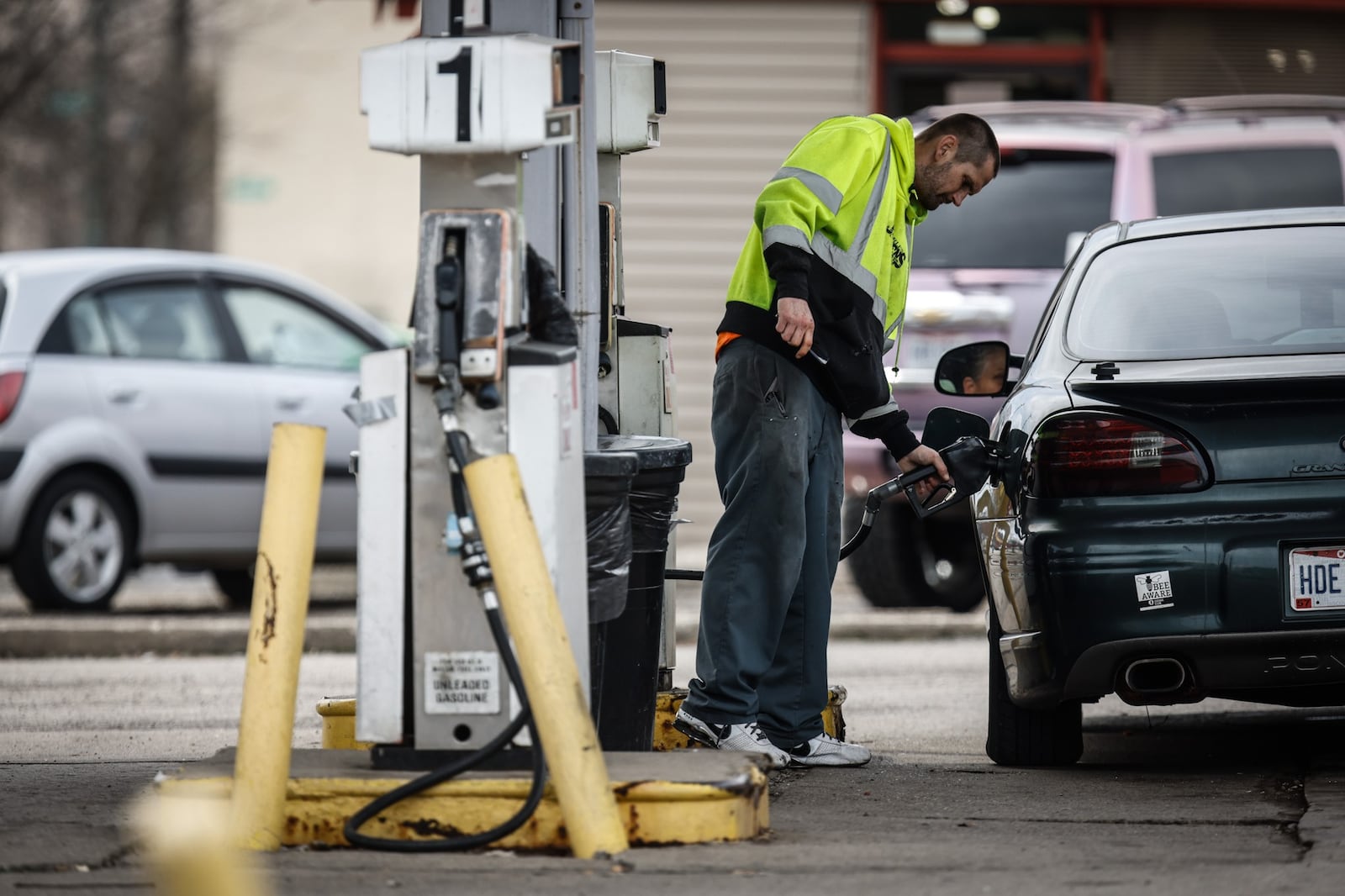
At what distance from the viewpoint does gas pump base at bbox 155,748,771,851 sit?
4.43 m

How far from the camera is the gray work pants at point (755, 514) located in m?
5.70

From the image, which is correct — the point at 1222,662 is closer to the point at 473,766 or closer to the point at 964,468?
the point at 964,468

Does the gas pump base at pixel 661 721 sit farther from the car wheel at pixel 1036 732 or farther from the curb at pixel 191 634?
the curb at pixel 191 634

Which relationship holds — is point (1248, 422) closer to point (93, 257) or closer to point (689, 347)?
point (93, 257)

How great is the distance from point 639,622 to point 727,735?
651 mm

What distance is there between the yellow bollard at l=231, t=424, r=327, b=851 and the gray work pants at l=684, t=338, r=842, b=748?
1549 mm

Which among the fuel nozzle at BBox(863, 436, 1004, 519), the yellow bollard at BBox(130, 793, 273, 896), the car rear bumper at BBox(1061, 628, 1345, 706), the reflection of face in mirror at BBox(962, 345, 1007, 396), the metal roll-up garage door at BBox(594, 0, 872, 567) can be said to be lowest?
the yellow bollard at BBox(130, 793, 273, 896)

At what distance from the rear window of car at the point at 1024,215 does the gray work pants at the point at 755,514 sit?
14.1 feet

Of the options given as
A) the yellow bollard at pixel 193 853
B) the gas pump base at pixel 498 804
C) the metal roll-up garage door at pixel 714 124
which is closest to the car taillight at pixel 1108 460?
the gas pump base at pixel 498 804

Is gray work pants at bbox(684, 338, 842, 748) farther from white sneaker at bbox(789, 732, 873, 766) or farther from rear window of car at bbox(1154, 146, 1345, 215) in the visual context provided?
rear window of car at bbox(1154, 146, 1345, 215)

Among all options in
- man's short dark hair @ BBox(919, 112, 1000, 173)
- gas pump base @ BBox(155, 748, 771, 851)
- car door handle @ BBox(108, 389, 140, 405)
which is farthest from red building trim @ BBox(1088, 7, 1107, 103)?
gas pump base @ BBox(155, 748, 771, 851)

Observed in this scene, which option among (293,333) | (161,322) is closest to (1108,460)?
(161,322)

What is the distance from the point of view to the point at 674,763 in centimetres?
467

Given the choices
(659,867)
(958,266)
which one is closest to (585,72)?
(659,867)
